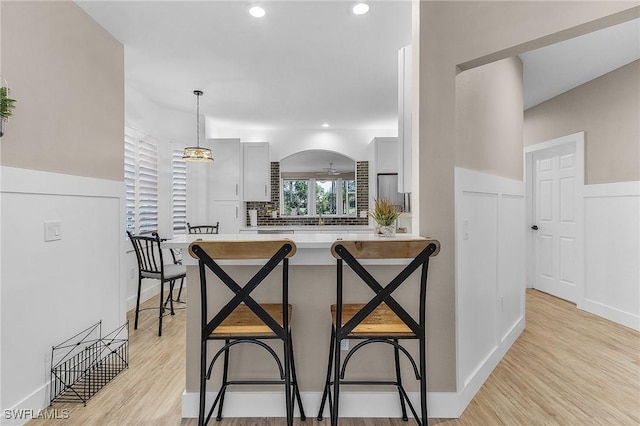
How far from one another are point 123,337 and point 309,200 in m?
3.67

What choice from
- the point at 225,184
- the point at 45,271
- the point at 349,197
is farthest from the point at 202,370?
the point at 349,197

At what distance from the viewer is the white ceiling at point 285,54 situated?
248cm

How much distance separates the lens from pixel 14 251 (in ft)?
5.97

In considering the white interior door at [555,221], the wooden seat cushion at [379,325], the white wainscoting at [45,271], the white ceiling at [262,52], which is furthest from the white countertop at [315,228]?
the wooden seat cushion at [379,325]

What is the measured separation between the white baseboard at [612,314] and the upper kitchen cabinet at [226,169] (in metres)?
4.89

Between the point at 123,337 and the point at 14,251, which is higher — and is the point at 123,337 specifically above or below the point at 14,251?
below

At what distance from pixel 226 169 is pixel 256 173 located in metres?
0.49

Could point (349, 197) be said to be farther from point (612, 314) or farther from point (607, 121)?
point (612, 314)

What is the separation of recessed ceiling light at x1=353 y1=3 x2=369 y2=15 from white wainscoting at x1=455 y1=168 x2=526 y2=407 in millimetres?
1383

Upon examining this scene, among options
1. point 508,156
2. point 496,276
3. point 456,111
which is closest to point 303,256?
point 456,111

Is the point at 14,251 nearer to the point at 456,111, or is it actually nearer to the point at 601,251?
the point at 456,111

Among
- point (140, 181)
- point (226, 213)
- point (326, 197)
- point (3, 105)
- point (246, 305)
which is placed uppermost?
point (3, 105)

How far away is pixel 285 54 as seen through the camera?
312cm

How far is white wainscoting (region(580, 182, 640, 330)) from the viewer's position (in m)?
3.24
